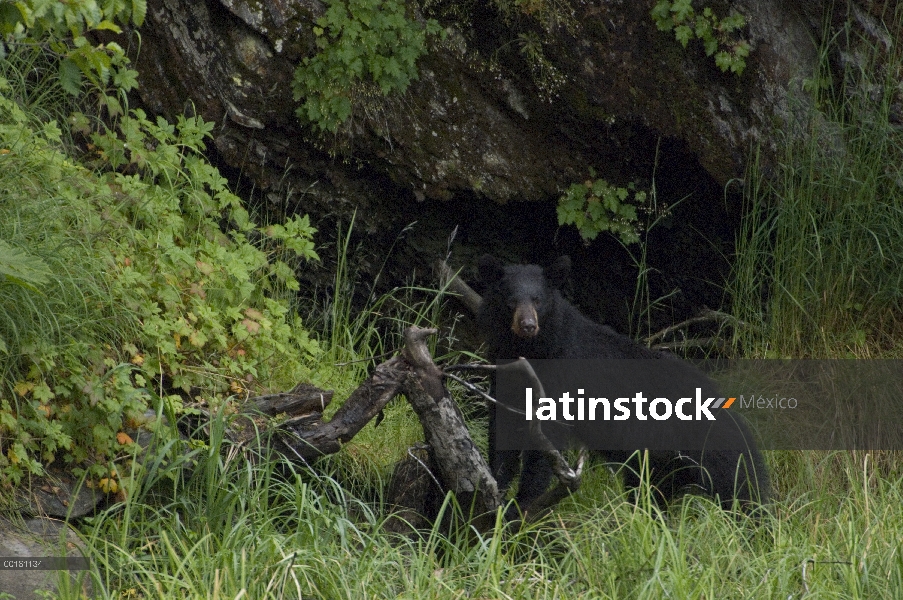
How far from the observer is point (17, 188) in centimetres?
377

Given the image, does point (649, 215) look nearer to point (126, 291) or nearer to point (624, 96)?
point (624, 96)

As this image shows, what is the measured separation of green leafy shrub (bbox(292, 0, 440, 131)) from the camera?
4.96 metres

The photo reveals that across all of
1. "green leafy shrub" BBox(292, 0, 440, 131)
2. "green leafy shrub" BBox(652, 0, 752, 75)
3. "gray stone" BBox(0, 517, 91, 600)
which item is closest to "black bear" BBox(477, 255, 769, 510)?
"green leafy shrub" BBox(292, 0, 440, 131)

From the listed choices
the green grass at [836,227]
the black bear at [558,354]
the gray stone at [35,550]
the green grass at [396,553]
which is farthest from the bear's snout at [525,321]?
the gray stone at [35,550]

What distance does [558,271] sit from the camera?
448 cm

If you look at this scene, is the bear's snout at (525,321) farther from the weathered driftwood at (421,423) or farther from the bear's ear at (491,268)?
the weathered driftwood at (421,423)

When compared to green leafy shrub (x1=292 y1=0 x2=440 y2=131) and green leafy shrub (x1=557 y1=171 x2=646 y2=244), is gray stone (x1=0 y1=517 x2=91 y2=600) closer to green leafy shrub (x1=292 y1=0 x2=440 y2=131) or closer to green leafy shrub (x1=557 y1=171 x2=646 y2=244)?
green leafy shrub (x1=292 y1=0 x2=440 y2=131)

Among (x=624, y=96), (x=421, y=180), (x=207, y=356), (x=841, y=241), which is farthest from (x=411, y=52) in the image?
(x=841, y=241)

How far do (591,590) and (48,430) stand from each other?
6.57ft

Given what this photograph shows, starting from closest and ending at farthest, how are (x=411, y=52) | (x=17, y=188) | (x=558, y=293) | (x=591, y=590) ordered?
(x=591, y=590) < (x=17, y=188) < (x=558, y=293) < (x=411, y=52)

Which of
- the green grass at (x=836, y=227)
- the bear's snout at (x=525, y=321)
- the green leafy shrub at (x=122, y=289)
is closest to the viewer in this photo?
the green leafy shrub at (x=122, y=289)

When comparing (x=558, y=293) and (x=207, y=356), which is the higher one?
(x=558, y=293)

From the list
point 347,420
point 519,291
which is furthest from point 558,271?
point 347,420

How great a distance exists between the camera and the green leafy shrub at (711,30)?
5035mm
